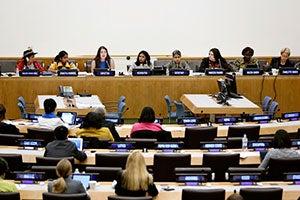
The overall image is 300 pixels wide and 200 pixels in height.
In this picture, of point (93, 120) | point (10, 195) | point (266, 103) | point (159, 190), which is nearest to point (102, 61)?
point (266, 103)

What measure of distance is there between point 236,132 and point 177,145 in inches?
60.7

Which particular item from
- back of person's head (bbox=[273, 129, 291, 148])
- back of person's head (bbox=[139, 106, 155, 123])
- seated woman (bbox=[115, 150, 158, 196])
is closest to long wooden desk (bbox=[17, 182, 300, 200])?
seated woman (bbox=[115, 150, 158, 196])

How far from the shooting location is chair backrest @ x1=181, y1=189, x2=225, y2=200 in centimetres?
693

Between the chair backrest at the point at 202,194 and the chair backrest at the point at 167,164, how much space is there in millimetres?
1544

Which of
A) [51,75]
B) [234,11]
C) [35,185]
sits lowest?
[35,185]

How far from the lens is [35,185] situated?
7676mm

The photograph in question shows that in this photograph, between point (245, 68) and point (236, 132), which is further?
point (245, 68)

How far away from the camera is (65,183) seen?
6969mm

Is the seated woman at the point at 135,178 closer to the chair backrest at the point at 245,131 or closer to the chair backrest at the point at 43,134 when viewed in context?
the chair backrest at the point at 43,134

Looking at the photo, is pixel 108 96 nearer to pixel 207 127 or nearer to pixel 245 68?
pixel 245 68

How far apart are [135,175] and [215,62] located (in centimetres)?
810

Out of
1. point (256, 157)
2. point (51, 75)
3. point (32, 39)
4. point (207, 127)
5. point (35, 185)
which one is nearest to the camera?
point (35, 185)

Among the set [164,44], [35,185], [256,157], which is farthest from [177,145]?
[164,44]

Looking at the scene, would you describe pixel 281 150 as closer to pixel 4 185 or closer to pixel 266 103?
pixel 4 185
